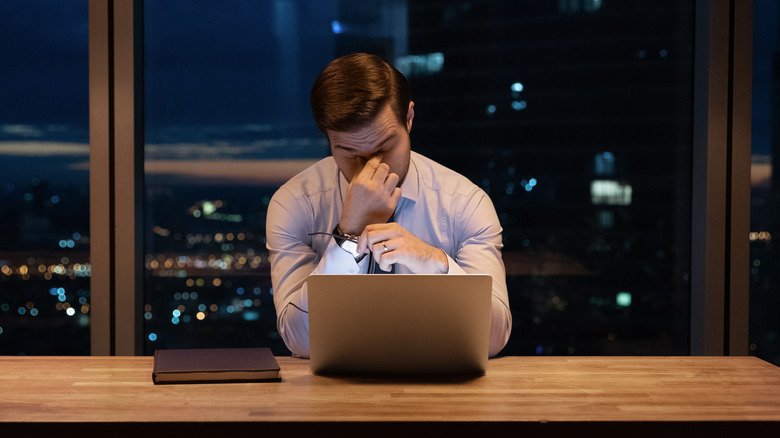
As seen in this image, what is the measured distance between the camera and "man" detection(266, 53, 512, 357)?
215 cm

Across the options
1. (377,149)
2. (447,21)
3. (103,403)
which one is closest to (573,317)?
(447,21)

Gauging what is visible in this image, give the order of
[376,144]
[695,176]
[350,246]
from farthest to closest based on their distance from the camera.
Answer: [695,176], [376,144], [350,246]

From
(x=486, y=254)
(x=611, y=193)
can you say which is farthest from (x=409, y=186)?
(x=611, y=193)

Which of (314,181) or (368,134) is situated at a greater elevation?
(368,134)

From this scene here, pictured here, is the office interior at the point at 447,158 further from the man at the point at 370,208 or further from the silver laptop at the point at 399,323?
the silver laptop at the point at 399,323

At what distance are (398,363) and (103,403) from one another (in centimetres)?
60

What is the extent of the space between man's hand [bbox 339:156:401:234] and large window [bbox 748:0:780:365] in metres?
1.73

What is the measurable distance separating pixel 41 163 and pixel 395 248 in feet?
6.26

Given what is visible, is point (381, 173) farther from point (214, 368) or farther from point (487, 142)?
point (487, 142)

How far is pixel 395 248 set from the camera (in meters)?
1.97

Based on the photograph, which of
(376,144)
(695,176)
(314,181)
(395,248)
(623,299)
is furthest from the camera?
(623,299)

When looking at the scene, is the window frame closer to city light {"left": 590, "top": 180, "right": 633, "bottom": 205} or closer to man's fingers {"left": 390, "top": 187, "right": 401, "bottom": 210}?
city light {"left": 590, "top": 180, "right": 633, "bottom": 205}

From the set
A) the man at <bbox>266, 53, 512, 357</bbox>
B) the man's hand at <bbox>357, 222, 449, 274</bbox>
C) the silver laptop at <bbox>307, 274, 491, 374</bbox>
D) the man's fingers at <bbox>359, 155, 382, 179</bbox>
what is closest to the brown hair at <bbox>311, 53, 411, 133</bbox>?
the man at <bbox>266, 53, 512, 357</bbox>

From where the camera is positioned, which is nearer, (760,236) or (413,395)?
(413,395)
